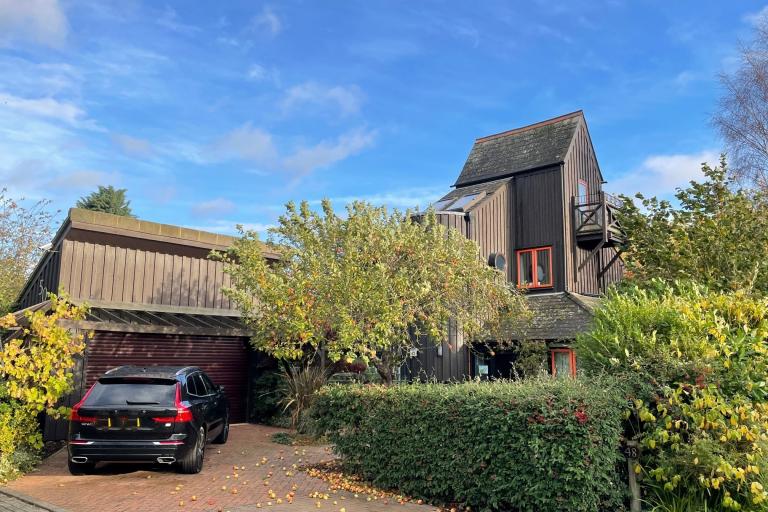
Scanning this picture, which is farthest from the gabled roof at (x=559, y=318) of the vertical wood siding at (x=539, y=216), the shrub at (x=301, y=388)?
the shrub at (x=301, y=388)

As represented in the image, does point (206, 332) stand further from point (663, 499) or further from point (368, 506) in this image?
point (663, 499)

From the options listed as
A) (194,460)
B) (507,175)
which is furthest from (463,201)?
(194,460)

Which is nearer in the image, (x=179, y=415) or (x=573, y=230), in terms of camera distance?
(x=179, y=415)

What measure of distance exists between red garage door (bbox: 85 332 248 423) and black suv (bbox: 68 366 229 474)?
13.8 feet

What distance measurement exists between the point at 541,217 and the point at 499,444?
1559 centimetres

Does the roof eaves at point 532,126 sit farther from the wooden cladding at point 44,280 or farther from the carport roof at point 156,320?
the wooden cladding at point 44,280

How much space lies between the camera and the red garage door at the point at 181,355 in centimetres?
1327

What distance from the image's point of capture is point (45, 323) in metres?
9.72

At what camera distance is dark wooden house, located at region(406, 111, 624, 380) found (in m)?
20.0

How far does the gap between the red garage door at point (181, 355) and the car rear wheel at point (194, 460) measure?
4906 millimetres

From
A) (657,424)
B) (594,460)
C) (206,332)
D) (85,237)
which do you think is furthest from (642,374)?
(85,237)

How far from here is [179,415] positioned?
348 inches

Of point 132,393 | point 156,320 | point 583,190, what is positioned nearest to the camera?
point 132,393

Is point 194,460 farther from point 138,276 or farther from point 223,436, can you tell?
point 138,276
